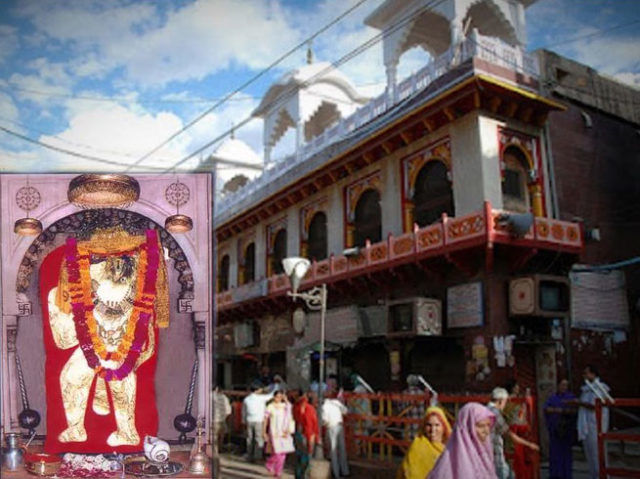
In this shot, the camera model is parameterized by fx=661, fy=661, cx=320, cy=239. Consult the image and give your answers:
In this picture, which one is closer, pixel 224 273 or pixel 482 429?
pixel 482 429

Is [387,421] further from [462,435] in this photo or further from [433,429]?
[462,435]

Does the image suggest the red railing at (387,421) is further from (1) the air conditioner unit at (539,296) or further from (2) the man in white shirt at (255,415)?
(1) the air conditioner unit at (539,296)

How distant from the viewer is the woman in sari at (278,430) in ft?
35.2

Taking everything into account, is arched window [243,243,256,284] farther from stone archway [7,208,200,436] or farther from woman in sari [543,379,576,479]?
stone archway [7,208,200,436]

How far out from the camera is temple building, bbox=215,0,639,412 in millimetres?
13805

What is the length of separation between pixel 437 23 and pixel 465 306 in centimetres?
875

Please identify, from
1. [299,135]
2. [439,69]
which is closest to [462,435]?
[439,69]

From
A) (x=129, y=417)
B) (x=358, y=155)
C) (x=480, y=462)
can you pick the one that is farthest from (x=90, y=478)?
(x=358, y=155)

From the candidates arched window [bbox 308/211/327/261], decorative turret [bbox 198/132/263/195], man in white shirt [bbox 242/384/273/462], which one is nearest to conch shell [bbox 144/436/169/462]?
man in white shirt [bbox 242/384/273/462]

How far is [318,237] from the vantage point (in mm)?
20453

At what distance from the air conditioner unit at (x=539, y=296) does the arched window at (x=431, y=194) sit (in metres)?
2.67

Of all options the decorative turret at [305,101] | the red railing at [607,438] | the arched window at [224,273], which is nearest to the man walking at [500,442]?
the red railing at [607,438]

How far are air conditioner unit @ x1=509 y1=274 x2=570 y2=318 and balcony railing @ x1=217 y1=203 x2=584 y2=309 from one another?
2.38 feet

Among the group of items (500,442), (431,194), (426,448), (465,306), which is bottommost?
(500,442)
